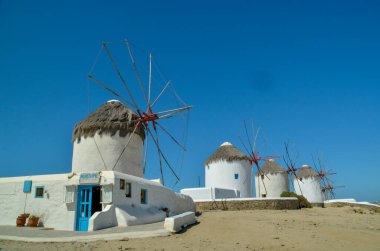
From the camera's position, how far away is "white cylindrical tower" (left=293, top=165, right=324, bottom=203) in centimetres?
4344

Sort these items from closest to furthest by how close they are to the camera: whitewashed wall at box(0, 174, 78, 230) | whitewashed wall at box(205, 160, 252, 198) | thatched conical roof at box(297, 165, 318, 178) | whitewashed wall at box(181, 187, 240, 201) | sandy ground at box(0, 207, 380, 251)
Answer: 1. sandy ground at box(0, 207, 380, 251)
2. whitewashed wall at box(0, 174, 78, 230)
3. whitewashed wall at box(181, 187, 240, 201)
4. whitewashed wall at box(205, 160, 252, 198)
5. thatched conical roof at box(297, 165, 318, 178)

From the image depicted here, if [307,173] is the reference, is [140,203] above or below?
below

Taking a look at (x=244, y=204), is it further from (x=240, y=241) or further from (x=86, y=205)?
(x=240, y=241)

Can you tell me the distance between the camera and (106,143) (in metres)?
18.4

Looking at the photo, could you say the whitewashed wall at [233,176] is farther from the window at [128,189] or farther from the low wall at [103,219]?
the low wall at [103,219]

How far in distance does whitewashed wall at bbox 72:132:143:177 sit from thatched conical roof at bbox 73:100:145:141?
30 cm

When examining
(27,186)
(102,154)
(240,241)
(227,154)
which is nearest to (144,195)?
(102,154)

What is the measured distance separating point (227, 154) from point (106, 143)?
53.9 ft

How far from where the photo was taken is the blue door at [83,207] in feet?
42.5

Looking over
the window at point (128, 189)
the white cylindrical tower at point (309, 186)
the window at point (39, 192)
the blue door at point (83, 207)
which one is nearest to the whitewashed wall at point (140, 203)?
the window at point (128, 189)

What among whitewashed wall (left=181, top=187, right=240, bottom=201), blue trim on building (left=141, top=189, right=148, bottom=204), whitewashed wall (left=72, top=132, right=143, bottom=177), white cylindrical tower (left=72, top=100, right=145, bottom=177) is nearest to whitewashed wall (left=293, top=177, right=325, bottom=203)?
whitewashed wall (left=181, top=187, right=240, bottom=201)

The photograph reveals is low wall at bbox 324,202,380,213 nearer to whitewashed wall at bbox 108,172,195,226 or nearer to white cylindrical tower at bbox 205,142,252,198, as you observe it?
white cylindrical tower at bbox 205,142,252,198

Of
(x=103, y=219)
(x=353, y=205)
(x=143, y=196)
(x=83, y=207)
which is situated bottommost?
(x=353, y=205)

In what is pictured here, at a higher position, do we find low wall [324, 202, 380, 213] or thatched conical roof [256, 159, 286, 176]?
thatched conical roof [256, 159, 286, 176]
